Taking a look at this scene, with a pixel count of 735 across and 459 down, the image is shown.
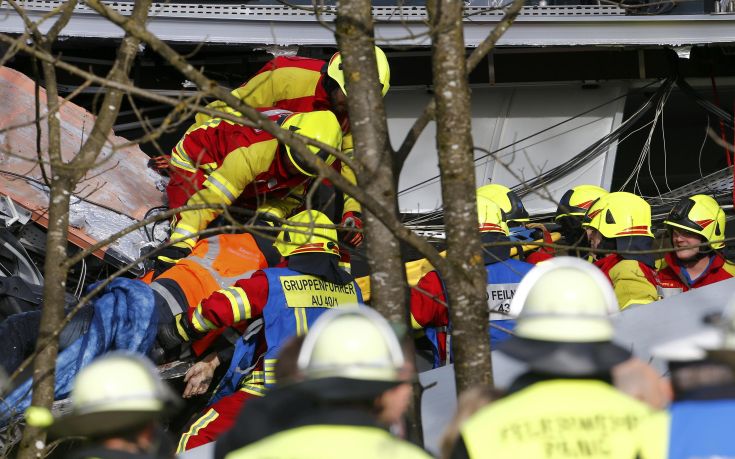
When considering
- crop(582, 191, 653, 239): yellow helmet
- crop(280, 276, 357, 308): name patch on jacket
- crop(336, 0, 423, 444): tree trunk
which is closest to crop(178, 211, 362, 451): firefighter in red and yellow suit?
crop(280, 276, 357, 308): name patch on jacket

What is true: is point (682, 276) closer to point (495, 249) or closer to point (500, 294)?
point (495, 249)

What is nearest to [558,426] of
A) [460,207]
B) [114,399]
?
[114,399]

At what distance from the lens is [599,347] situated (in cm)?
276

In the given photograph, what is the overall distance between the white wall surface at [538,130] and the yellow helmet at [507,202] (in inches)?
44.7

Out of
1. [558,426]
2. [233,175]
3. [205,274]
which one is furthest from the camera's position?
[233,175]

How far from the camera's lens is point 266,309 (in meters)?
5.63

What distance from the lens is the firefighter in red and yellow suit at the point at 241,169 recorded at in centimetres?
638

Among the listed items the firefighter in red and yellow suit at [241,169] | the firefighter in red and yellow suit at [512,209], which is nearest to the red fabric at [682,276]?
the firefighter in red and yellow suit at [512,209]

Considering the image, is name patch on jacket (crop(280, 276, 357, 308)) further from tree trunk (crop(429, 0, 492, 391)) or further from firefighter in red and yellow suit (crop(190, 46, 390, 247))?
tree trunk (crop(429, 0, 492, 391))

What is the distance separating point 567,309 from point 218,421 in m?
3.13

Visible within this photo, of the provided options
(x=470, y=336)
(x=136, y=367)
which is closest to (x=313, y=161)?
(x=470, y=336)

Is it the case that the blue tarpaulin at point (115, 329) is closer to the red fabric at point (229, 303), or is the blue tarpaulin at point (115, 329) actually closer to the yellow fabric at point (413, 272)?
the red fabric at point (229, 303)

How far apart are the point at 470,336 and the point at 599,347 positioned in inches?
39.7

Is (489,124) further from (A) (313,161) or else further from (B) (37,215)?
(A) (313,161)
